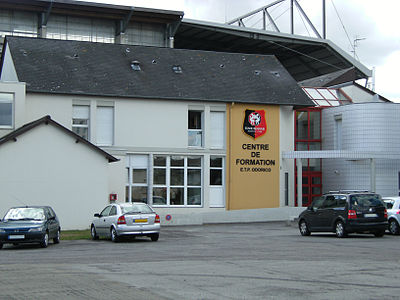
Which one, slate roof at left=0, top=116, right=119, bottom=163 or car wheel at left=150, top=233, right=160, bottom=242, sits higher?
slate roof at left=0, top=116, right=119, bottom=163

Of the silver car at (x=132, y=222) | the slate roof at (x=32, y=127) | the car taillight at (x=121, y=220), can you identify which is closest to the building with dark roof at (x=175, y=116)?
the slate roof at (x=32, y=127)

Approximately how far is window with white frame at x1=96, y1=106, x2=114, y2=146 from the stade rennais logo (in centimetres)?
779

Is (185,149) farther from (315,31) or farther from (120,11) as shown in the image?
(315,31)

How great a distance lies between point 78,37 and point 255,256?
141 feet

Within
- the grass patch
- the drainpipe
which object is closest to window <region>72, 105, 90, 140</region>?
the grass patch

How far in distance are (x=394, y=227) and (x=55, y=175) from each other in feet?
49.3

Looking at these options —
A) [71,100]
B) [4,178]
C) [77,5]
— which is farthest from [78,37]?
[4,178]

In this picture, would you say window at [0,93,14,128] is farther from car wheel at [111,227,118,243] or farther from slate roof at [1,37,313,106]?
car wheel at [111,227,118,243]

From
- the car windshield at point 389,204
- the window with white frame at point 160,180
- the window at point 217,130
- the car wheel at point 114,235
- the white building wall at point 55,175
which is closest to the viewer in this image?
the car wheel at point 114,235

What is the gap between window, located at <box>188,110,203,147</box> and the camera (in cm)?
4034

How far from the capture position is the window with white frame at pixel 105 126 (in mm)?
38406

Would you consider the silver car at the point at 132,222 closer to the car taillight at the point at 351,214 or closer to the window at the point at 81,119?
the car taillight at the point at 351,214

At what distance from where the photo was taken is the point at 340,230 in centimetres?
2520

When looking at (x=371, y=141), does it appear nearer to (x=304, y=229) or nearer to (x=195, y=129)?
(x=195, y=129)
